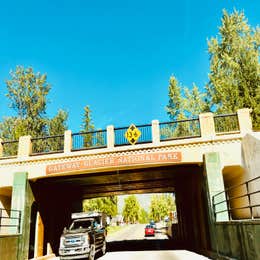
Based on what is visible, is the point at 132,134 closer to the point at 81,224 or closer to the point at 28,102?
the point at 81,224

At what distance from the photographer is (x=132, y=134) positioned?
53.4 ft

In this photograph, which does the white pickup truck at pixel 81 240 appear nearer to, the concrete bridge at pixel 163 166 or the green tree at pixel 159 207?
the concrete bridge at pixel 163 166

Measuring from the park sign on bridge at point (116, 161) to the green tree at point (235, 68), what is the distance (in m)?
13.7

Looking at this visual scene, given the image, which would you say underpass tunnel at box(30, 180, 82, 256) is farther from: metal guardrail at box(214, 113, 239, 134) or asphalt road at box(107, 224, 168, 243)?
asphalt road at box(107, 224, 168, 243)

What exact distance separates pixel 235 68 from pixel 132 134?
18866 mm

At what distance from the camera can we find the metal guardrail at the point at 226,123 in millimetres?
15621

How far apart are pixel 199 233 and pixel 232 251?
7.37 m

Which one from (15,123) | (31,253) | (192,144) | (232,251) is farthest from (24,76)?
(232,251)

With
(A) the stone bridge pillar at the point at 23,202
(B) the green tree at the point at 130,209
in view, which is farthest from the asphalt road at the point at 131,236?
(B) the green tree at the point at 130,209

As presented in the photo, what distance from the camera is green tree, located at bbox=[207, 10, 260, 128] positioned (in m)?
27.7

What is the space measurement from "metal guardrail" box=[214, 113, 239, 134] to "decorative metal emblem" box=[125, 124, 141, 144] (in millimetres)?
4649

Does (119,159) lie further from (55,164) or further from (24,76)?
(24,76)

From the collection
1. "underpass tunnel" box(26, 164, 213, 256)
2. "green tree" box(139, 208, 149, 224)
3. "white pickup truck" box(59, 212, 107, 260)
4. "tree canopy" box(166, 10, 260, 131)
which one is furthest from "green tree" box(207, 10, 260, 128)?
"green tree" box(139, 208, 149, 224)

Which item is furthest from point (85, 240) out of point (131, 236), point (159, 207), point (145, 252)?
point (159, 207)
